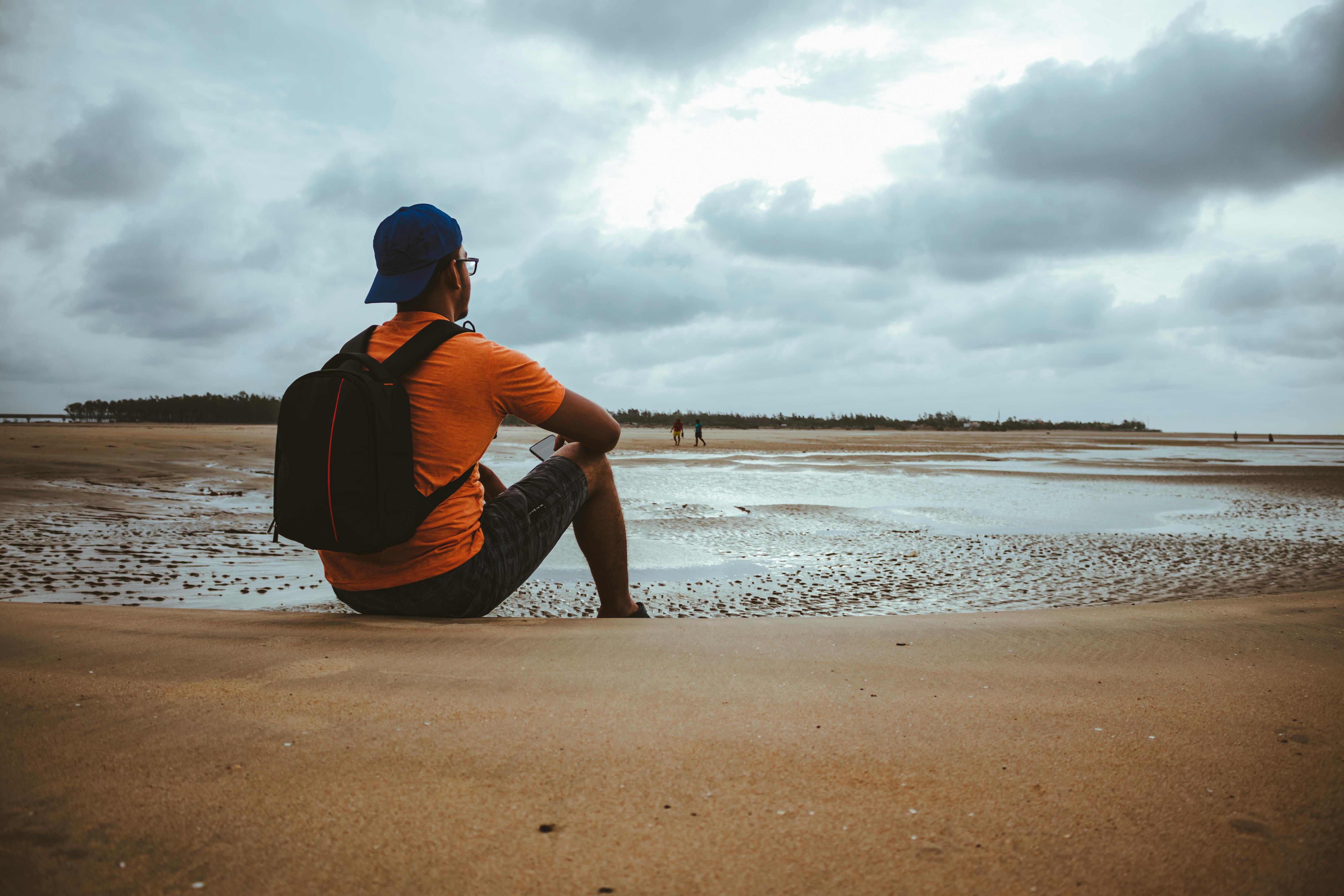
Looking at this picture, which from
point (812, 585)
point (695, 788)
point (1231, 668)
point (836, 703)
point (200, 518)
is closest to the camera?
point (695, 788)

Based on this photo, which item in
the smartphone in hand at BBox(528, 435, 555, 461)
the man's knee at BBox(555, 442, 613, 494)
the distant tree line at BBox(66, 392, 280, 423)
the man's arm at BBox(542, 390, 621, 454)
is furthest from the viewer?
the distant tree line at BBox(66, 392, 280, 423)

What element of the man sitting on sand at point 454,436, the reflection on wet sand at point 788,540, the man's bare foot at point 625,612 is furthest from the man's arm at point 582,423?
the reflection on wet sand at point 788,540

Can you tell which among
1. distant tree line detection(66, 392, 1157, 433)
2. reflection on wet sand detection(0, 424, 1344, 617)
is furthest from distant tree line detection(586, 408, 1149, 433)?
reflection on wet sand detection(0, 424, 1344, 617)

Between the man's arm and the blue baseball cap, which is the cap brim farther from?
the man's arm

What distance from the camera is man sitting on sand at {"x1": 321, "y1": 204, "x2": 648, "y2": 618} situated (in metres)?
2.16

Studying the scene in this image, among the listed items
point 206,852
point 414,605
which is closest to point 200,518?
point 414,605

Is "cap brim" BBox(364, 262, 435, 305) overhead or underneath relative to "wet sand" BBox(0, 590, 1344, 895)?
overhead

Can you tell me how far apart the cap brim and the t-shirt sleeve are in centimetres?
35

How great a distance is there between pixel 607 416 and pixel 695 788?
1.67 meters

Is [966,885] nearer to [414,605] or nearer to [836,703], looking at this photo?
[836,703]

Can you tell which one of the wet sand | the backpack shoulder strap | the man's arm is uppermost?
the backpack shoulder strap

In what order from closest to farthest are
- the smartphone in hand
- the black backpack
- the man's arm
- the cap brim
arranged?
the black backpack
the cap brim
the man's arm
the smartphone in hand

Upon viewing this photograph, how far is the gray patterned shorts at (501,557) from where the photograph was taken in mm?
2334

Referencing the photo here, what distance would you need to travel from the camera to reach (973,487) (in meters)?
11.7
